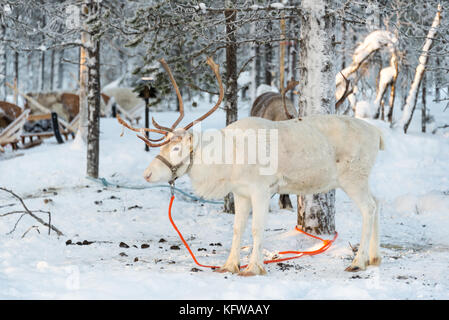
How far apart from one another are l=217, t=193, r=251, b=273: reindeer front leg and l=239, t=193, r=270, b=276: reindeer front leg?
190 mm

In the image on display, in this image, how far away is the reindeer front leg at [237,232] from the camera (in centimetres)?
534

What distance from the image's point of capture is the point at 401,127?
16.3 m

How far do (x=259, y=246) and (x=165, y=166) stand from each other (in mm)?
1295

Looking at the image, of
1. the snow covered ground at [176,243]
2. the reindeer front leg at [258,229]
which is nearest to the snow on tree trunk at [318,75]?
the snow covered ground at [176,243]

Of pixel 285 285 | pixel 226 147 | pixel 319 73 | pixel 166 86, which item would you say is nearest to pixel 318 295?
pixel 285 285

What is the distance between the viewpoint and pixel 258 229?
17.0ft

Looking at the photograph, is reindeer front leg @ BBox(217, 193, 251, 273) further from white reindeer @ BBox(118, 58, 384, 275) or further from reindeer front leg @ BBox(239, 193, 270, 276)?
reindeer front leg @ BBox(239, 193, 270, 276)

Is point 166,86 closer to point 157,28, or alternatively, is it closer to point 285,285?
point 157,28

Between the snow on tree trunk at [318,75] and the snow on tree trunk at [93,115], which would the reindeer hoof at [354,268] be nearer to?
the snow on tree trunk at [318,75]

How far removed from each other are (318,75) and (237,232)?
2935mm

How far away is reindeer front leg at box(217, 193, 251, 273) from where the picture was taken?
5.34m
